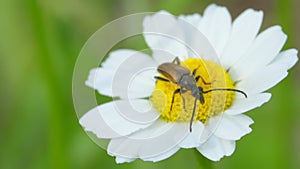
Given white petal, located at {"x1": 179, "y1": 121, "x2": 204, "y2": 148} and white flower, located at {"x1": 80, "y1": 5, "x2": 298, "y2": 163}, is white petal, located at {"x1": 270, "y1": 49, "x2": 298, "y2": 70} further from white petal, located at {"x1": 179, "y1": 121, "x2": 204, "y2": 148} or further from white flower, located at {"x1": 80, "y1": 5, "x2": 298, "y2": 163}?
white petal, located at {"x1": 179, "y1": 121, "x2": 204, "y2": 148}

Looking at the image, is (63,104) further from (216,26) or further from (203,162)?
(203,162)

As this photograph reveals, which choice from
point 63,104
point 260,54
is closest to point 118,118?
point 260,54

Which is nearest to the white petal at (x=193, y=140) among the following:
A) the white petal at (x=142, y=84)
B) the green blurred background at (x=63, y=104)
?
the white petal at (x=142, y=84)

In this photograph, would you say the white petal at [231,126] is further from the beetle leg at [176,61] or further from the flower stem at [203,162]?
the beetle leg at [176,61]

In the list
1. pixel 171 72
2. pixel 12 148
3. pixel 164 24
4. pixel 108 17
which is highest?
pixel 108 17

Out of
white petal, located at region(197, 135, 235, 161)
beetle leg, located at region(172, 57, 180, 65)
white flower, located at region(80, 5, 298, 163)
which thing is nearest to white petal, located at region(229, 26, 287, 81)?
white flower, located at region(80, 5, 298, 163)

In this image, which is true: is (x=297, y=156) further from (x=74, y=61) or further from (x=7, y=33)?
(x=7, y=33)

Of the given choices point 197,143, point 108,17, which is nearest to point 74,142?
point 108,17
